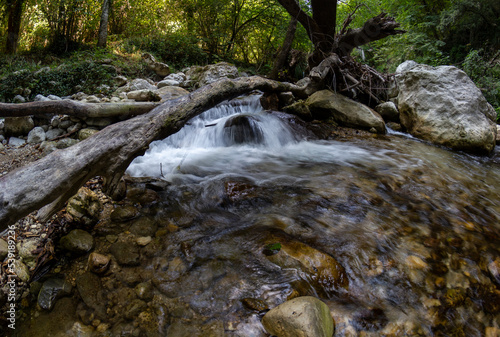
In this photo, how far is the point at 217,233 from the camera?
94.9 inches

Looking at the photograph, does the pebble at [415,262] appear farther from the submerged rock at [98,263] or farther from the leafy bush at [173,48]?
the leafy bush at [173,48]

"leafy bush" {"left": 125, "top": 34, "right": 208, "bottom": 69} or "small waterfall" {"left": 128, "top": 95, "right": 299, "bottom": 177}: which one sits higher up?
"leafy bush" {"left": 125, "top": 34, "right": 208, "bottom": 69}

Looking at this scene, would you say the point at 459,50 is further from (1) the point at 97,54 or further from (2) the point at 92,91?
(1) the point at 97,54

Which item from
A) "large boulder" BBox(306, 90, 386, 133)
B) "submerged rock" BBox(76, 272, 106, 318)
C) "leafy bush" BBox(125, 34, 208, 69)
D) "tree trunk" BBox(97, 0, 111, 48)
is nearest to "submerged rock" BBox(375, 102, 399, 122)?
"large boulder" BBox(306, 90, 386, 133)

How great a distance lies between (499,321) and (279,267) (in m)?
1.49

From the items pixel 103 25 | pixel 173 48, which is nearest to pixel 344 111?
pixel 173 48

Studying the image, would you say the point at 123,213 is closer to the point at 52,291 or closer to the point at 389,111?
the point at 52,291

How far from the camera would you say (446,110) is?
5.59 m

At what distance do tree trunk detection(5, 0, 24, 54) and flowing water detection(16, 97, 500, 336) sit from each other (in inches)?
357

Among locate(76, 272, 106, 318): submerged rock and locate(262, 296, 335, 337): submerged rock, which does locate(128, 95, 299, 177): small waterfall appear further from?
locate(262, 296, 335, 337): submerged rock

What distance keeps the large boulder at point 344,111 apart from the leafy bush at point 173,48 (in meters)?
7.29

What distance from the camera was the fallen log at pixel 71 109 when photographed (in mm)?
3246

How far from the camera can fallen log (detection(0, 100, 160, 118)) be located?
3246 mm

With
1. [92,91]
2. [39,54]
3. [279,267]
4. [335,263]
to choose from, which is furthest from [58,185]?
[39,54]
